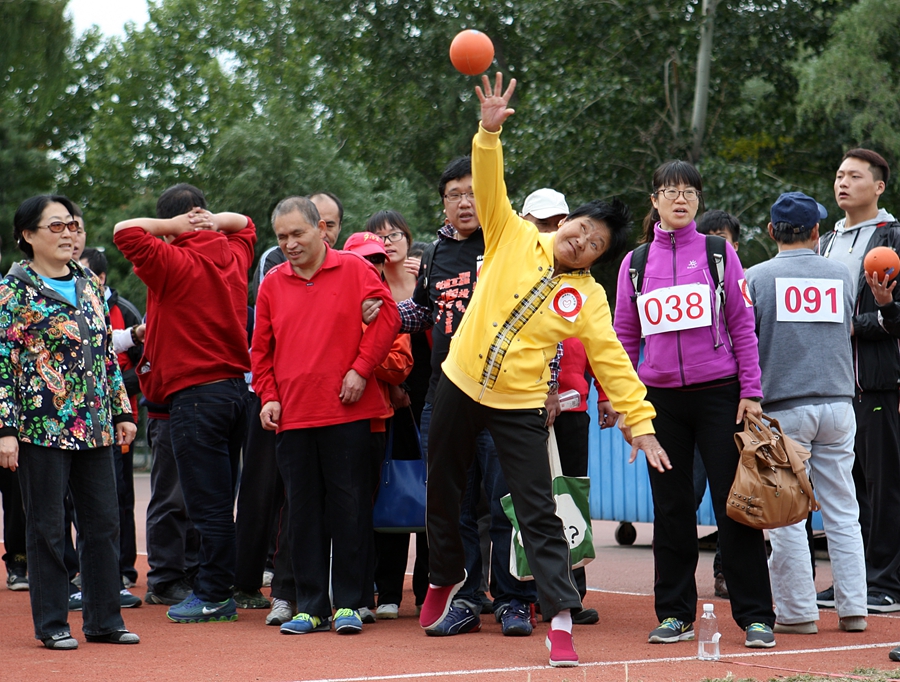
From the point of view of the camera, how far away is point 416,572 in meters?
7.27

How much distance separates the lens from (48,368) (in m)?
5.98

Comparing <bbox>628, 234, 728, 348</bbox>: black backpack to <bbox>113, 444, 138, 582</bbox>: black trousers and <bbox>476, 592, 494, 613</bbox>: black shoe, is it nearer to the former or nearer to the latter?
<bbox>476, 592, 494, 613</bbox>: black shoe

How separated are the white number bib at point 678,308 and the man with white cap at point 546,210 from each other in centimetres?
114

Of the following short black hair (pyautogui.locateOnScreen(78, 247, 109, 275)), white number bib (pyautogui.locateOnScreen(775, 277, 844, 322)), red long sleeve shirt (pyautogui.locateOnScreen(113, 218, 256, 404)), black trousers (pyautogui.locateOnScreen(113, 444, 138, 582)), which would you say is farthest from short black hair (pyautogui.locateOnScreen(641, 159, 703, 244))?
short black hair (pyautogui.locateOnScreen(78, 247, 109, 275))

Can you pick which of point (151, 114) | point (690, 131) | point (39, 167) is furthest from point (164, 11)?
point (690, 131)

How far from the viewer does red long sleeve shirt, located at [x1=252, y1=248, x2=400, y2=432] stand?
637 centimetres

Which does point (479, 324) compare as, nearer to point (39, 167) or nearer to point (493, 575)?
point (493, 575)

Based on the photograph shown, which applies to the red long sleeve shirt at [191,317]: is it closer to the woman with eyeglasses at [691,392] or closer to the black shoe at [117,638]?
the black shoe at [117,638]

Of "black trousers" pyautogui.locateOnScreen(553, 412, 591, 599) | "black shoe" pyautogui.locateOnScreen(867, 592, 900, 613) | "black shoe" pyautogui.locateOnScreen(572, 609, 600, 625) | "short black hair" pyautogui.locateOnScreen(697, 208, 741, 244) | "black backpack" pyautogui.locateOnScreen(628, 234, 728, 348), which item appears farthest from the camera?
"short black hair" pyautogui.locateOnScreen(697, 208, 741, 244)

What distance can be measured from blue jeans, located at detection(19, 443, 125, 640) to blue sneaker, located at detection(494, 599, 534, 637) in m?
1.98

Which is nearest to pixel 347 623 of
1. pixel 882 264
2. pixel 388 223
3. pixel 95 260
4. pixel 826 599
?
pixel 388 223

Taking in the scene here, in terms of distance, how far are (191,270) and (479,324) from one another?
2.09 m

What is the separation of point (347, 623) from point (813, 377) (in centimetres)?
282

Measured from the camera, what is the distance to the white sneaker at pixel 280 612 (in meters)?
6.62
